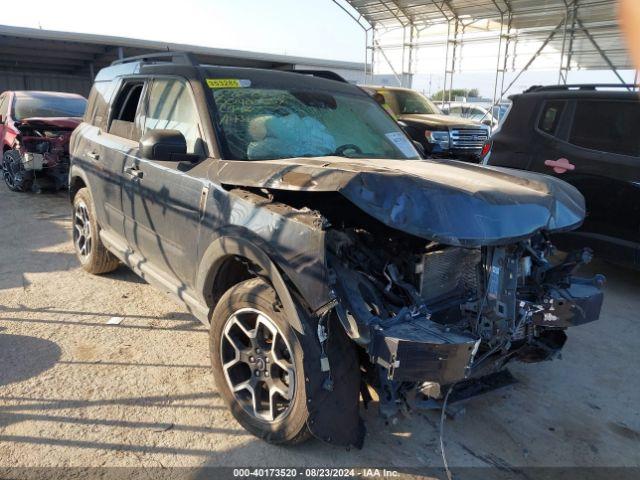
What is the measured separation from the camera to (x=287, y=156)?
129 inches

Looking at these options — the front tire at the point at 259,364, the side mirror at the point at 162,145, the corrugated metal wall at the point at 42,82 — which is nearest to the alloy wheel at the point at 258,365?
the front tire at the point at 259,364

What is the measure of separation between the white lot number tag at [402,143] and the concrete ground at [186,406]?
72.1 inches

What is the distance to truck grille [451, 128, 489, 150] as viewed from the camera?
431 inches

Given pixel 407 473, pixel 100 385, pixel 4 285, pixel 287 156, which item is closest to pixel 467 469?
pixel 407 473

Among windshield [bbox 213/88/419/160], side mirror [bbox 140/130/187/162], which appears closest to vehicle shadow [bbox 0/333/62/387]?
side mirror [bbox 140/130/187/162]

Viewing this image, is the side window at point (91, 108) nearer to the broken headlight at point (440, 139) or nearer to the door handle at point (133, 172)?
the door handle at point (133, 172)

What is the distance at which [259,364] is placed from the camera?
2787mm

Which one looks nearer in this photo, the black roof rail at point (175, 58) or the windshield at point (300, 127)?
the windshield at point (300, 127)

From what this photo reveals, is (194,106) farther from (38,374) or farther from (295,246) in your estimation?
(38,374)

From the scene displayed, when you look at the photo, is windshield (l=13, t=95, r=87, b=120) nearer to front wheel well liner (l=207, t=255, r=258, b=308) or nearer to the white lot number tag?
the white lot number tag

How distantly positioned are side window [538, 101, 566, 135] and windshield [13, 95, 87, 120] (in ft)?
28.7

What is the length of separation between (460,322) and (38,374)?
281 cm

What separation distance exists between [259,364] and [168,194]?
139 cm

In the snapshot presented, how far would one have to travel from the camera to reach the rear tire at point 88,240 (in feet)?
16.4
